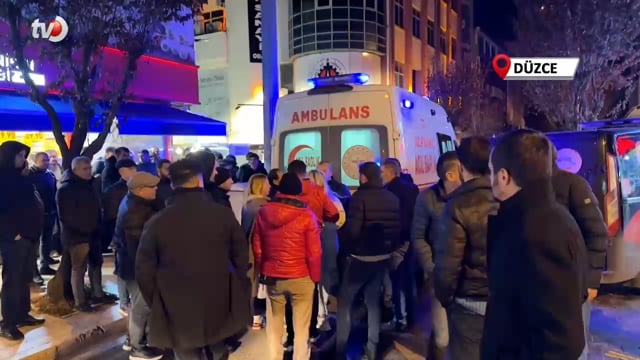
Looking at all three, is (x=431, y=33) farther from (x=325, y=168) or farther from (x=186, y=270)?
(x=186, y=270)

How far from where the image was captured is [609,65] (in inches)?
765

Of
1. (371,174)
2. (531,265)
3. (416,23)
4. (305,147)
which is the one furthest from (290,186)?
(416,23)

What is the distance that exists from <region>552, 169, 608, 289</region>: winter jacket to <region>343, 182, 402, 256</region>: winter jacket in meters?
1.49

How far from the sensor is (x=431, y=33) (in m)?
35.2

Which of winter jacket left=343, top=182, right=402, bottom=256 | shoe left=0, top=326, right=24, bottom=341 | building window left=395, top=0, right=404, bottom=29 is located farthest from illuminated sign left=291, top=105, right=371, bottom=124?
building window left=395, top=0, right=404, bottom=29

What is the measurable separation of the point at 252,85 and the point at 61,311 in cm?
2350

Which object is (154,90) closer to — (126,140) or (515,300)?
(126,140)

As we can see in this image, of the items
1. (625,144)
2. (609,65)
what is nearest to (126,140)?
(625,144)

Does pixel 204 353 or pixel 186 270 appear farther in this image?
pixel 204 353

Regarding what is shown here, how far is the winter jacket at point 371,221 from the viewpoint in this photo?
15.8ft

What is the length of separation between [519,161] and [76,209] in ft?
17.1

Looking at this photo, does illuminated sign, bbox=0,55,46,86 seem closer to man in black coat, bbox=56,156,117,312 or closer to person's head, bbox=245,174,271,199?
man in black coat, bbox=56,156,117,312

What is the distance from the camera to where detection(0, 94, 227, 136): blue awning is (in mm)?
8914

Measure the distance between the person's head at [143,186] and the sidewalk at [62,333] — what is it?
1886 mm
